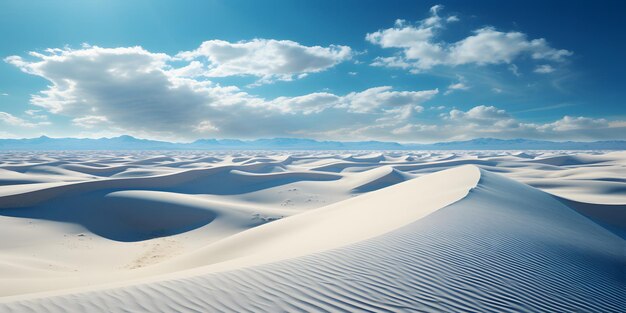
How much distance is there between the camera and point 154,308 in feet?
10.7

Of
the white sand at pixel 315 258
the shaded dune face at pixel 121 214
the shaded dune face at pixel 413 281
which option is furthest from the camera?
the shaded dune face at pixel 121 214

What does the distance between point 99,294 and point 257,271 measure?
170 cm

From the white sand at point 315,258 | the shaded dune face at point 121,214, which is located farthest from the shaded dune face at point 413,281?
the shaded dune face at point 121,214

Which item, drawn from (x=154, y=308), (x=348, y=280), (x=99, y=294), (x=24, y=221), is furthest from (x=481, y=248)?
(x=24, y=221)

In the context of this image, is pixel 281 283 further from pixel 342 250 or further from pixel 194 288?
pixel 342 250

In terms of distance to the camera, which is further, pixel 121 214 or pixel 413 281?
pixel 121 214

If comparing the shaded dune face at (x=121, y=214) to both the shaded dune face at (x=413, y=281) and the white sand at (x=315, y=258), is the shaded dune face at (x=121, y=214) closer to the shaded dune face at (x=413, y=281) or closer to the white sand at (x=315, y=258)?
the white sand at (x=315, y=258)

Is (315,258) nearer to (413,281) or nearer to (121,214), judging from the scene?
(413,281)

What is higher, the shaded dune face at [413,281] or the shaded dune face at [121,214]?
the shaded dune face at [413,281]

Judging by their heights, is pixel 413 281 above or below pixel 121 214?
above

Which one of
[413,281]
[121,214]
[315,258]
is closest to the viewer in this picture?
[413,281]

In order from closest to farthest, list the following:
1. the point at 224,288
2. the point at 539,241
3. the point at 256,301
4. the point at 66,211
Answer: the point at 256,301 < the point at 224,288 < the point at 539,241 < the point at 66,211

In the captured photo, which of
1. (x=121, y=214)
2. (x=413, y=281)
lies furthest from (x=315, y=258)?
(x=121, y=214)

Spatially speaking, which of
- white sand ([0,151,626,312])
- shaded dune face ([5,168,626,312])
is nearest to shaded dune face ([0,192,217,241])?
white sand ([0,151,626,312])
